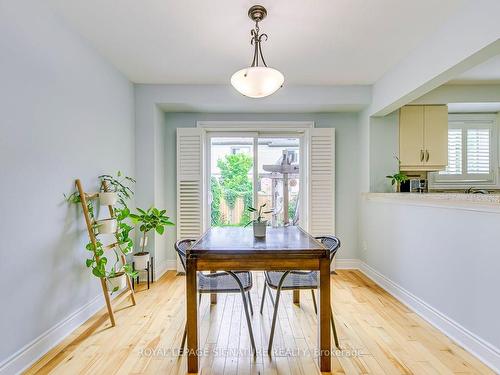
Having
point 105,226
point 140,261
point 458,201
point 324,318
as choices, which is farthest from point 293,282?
point 140,261

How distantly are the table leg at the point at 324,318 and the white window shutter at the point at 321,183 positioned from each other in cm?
221

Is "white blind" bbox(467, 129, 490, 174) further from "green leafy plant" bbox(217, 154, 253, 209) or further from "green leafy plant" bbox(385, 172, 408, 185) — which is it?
"green leafy plant" bbox(217, 154, 253, 209)

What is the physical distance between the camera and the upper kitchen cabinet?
3730 mm

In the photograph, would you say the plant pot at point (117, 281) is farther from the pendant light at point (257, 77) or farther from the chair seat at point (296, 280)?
the pendant light at point (257, 77)

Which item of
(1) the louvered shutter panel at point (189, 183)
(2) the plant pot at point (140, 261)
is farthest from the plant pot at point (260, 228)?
(1) the louvered shutter panel at point (189, 183)

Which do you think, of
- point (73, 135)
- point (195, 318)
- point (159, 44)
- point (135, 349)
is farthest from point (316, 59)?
point (135, 349)

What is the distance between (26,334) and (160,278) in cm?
189

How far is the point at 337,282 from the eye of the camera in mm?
3562

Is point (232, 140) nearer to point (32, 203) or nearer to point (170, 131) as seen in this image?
point (170, 131)

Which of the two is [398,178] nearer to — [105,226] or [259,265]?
[259,265]

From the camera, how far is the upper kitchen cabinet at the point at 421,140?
3.73m

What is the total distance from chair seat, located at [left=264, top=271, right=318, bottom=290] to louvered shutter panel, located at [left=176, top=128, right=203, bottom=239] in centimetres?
192

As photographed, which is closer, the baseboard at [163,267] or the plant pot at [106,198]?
the plant pot at [106,198]

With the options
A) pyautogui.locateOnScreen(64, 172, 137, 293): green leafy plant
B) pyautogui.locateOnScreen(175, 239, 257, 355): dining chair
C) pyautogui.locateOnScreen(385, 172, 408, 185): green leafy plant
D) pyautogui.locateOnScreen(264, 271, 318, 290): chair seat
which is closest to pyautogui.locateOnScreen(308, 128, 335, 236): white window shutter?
pyautogui.locateOnScreen(385, 172, 408, 185): green leafy plant
